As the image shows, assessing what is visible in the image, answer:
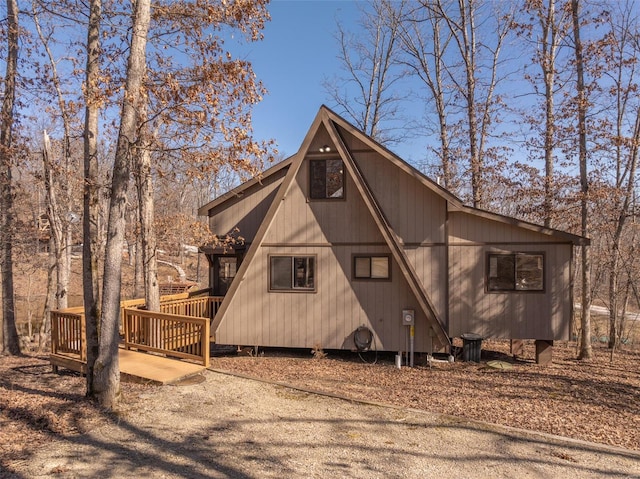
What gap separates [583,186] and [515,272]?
3.46 meters

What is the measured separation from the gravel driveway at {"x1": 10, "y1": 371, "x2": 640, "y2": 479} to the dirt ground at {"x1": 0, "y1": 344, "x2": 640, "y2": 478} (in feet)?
0.07

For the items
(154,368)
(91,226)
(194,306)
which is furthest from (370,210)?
(91,226)

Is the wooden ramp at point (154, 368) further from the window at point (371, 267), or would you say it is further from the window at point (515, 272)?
the window at point (515, 272)

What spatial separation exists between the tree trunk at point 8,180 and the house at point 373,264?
6308 mm

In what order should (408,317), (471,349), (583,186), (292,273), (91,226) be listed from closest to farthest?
(91,226) < (408,317) < (471,349) < (292,273) < (583,186)

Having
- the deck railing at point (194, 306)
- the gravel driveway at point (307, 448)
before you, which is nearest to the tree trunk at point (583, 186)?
the gravel driveway at point (307, 448)

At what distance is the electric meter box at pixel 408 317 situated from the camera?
976cm

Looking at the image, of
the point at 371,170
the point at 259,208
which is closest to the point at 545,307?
the point at 371,170

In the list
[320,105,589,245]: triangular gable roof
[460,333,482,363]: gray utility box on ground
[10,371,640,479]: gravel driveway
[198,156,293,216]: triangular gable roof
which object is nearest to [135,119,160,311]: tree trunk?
[198,156,293,216]: triangular gable roof

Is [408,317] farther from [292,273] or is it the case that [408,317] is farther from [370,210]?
[292,273]

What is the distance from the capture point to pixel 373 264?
10.2m

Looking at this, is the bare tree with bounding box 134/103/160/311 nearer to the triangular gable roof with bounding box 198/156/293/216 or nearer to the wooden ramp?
the triangular gable roof with bounding box 198/156/293/216

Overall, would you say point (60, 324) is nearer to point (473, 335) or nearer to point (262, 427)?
point (262, 427)

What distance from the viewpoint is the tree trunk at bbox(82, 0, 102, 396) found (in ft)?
20.7
